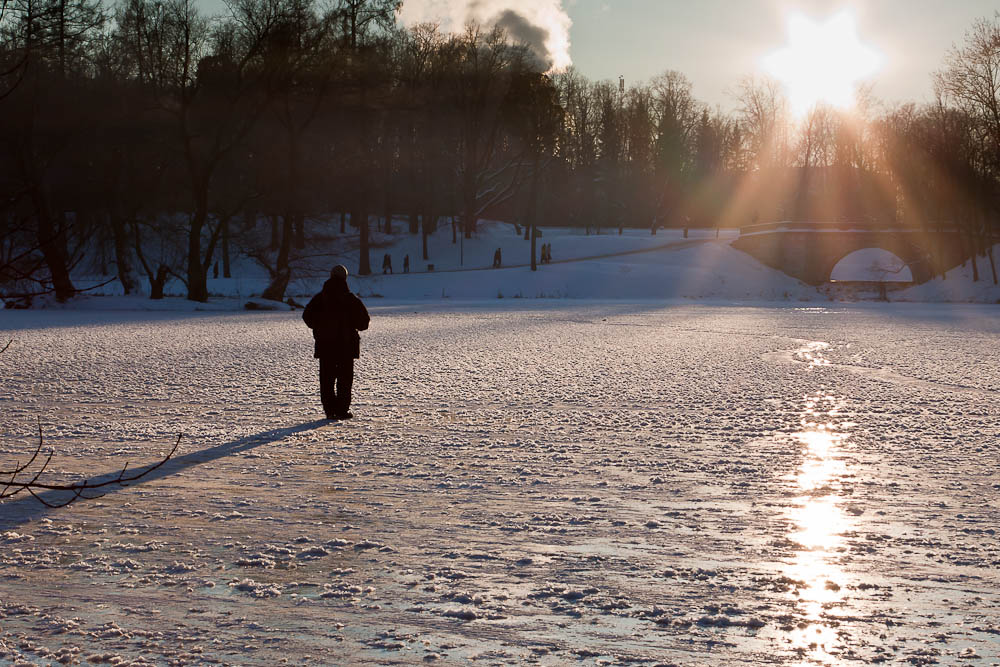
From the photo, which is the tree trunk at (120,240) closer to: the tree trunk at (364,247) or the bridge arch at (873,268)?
the tree trunk at (364,247)

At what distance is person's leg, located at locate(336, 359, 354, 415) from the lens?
10.0m

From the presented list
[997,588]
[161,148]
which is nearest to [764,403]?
[997,588]

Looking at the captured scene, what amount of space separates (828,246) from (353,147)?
2793cm

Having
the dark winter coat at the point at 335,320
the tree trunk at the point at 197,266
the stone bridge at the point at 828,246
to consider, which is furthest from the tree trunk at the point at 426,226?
the dark winter coat at the point at 335,320

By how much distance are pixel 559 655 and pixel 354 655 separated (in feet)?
2.68

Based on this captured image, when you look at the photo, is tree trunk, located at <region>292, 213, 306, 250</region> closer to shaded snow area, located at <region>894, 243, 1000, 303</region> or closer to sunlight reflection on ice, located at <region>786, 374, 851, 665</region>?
shaded snow area, located at <region>894, 243, 1000, 303</region>

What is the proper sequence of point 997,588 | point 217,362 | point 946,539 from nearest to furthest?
1. point 997,588
2. point 946,539
3. point 217,362

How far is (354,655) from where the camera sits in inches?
158

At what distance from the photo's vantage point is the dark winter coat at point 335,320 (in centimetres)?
1002

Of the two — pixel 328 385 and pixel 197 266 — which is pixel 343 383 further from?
pixel 197 266

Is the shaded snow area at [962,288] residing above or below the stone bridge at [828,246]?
below

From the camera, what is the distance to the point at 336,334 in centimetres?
1003

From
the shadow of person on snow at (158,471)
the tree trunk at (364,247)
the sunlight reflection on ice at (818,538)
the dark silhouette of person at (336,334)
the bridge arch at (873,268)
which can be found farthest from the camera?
the bridge arch at (873,268)

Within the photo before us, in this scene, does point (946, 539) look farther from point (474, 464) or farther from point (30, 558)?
point (30, 558)
